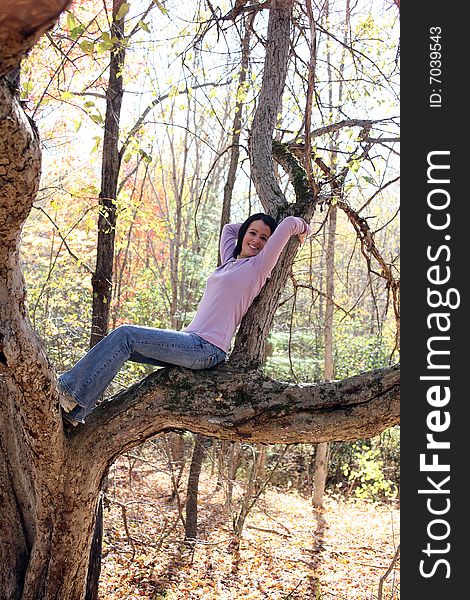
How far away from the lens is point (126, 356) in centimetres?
323

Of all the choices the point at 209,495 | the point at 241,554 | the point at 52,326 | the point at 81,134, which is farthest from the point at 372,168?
the point at 81,134

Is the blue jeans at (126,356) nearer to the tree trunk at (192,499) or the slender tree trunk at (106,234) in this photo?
the slender tree trunk at (106,234)

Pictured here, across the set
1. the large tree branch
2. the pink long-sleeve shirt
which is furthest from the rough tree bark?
the pink long-sleeve shirt

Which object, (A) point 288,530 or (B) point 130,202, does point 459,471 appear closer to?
(B) point 130,202

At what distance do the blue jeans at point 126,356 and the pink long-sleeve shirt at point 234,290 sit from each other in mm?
87

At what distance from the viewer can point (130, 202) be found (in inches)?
214

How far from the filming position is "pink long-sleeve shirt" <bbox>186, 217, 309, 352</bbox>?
136 inches

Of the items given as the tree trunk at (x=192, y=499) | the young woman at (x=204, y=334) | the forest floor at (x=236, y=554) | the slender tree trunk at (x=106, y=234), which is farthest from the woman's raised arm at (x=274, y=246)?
the tree trunk at (x=192, y=499)

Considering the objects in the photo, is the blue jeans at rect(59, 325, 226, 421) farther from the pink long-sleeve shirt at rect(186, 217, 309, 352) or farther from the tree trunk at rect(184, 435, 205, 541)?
the tree trunk at rect(184, 435, 205, 541)

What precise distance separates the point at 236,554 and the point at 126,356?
178 inches

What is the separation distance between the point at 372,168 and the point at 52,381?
8.93 ft

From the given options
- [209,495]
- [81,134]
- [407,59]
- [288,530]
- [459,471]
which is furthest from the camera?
[81,134]

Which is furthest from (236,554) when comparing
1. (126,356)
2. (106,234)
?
(126,356)

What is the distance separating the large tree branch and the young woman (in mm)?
109
